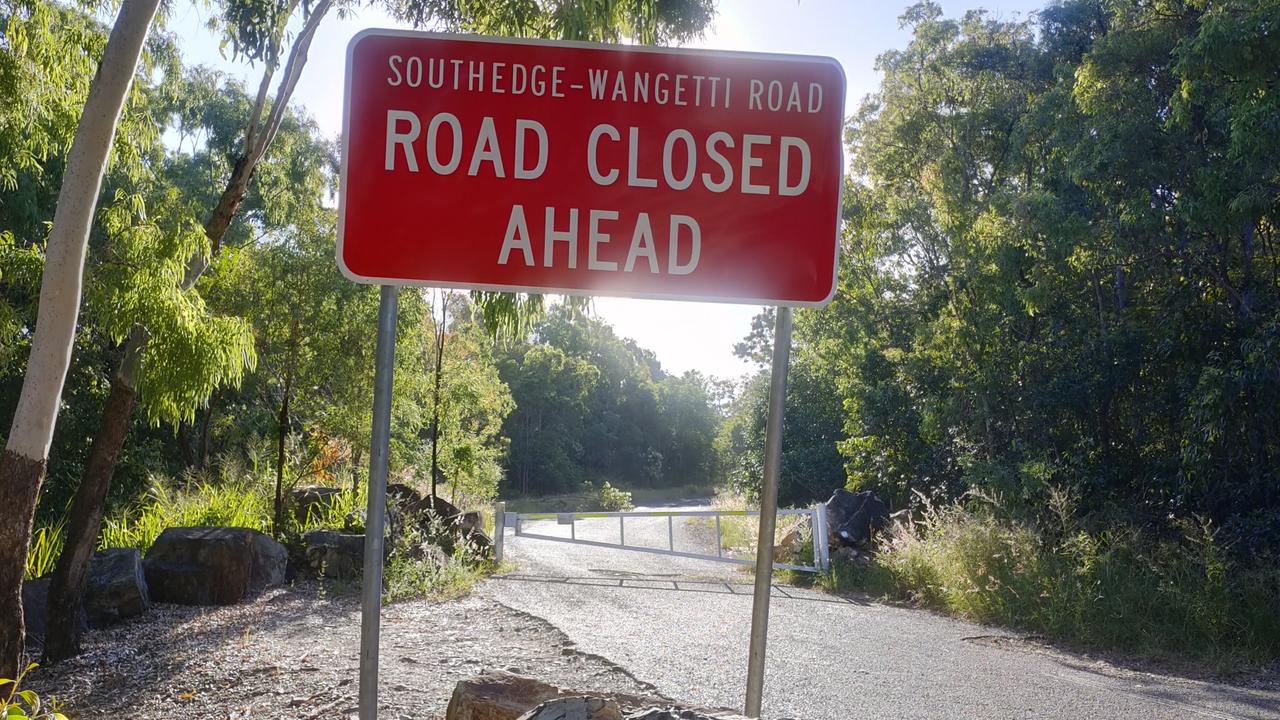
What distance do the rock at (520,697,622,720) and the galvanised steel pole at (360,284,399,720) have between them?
49cm

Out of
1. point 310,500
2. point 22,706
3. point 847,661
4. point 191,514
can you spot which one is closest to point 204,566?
point 191,514

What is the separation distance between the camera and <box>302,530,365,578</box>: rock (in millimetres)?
11352

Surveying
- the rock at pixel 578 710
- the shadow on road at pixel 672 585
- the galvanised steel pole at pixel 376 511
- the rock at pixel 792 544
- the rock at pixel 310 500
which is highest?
the galvanised steel pole at pixel 376 511

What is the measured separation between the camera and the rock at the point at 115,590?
869 centimetres

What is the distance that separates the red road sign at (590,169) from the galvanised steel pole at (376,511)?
0.15 meters

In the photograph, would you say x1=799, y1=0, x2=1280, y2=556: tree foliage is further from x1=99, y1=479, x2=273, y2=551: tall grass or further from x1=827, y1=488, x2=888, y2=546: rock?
x1=99, y1=479, x2=273, y2=551: tall grass

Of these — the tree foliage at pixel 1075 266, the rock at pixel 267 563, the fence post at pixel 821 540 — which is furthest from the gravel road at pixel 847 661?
the tree foliage at pixel 1075 266

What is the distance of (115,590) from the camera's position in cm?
885

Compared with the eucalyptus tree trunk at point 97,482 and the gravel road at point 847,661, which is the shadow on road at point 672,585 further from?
the eucalyptus tree trunk at point 97,482

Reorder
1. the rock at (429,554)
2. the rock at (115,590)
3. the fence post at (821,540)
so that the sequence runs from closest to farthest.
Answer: the rock at (115,590) < the rock at (429,554) < the fence post at (821,540)

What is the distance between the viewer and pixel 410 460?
628 inches

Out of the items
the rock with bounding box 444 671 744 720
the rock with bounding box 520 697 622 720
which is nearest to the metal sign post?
the rock with bounding box 520 697 622 720

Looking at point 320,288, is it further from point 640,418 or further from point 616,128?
point 640,418

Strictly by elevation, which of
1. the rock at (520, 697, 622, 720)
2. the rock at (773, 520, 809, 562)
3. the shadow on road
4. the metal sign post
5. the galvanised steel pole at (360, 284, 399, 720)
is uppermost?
the metal sign post
